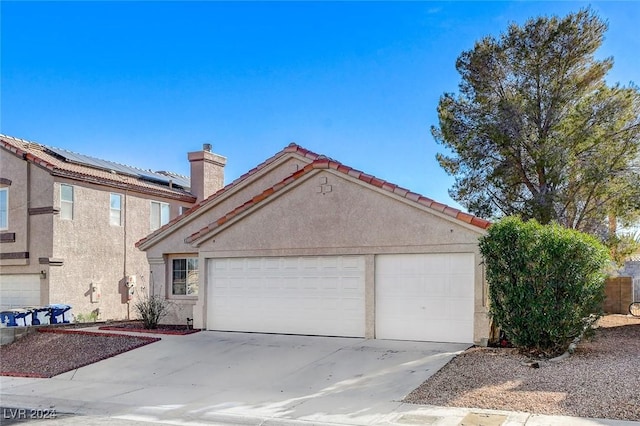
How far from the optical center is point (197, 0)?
51.7ft


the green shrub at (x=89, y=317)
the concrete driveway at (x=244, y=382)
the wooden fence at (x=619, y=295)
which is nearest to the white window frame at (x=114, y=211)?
the green shrub at (x=89, y=317)

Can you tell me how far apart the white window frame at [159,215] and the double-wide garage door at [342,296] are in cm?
962

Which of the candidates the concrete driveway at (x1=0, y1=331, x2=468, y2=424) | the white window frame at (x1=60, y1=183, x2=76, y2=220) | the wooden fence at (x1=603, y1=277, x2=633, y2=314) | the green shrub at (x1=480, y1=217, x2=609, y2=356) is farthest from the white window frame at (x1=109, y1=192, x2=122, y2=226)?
the wooden fence at (x1=603, y1=277, x2=633, y2=314)

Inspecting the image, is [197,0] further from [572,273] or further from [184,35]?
[572,273]

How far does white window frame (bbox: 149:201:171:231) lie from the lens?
25.3 m

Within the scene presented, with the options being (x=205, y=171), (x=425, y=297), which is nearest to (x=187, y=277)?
(x=205, y=171)

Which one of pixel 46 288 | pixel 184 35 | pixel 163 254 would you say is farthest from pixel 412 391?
pixel 46 288

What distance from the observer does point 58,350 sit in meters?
15.0

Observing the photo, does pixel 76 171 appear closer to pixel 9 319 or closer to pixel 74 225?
pixel 74 225

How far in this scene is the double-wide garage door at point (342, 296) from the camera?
13445 mm

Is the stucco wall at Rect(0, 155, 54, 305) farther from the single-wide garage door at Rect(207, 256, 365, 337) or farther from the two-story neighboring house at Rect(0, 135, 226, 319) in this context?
the single-wide garage door at Rect(207, 256, 365, 337)

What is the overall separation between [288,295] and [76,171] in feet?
36.8

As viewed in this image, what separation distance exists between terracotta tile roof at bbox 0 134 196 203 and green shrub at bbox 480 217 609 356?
16130 millimetres

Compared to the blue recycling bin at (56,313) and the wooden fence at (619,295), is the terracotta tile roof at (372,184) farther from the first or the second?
the wooden fence at (619,295)
